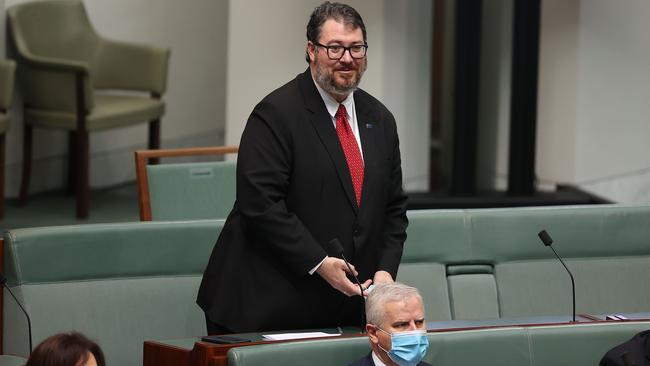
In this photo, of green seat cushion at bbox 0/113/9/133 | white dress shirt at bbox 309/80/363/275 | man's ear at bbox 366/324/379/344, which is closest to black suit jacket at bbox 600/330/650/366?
man's ear at bbox 366/324/379/344

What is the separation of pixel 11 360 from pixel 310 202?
0.96 metres

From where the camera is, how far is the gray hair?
319 cm

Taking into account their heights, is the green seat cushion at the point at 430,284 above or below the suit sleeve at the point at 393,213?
below

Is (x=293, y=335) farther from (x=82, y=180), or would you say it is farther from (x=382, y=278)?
(x=82, y=180)

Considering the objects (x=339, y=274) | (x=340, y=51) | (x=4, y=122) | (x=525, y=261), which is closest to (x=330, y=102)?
(x=340, y=51)

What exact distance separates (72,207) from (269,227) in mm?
4145

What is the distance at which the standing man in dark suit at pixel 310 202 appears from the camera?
3.33m

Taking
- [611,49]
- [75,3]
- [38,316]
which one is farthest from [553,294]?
[75,3]

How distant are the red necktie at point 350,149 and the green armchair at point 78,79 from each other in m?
3.68

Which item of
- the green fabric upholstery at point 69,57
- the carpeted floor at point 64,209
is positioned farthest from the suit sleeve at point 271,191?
the green fabric upholstery at point 69,57

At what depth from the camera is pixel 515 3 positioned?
675 cm

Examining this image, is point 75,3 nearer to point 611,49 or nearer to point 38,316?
point 611,49

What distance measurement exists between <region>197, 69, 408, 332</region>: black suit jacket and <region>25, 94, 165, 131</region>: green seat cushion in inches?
144

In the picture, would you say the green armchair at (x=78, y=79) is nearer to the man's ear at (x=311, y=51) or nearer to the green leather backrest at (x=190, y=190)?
the green leather backrest at (x=190, y=190)
